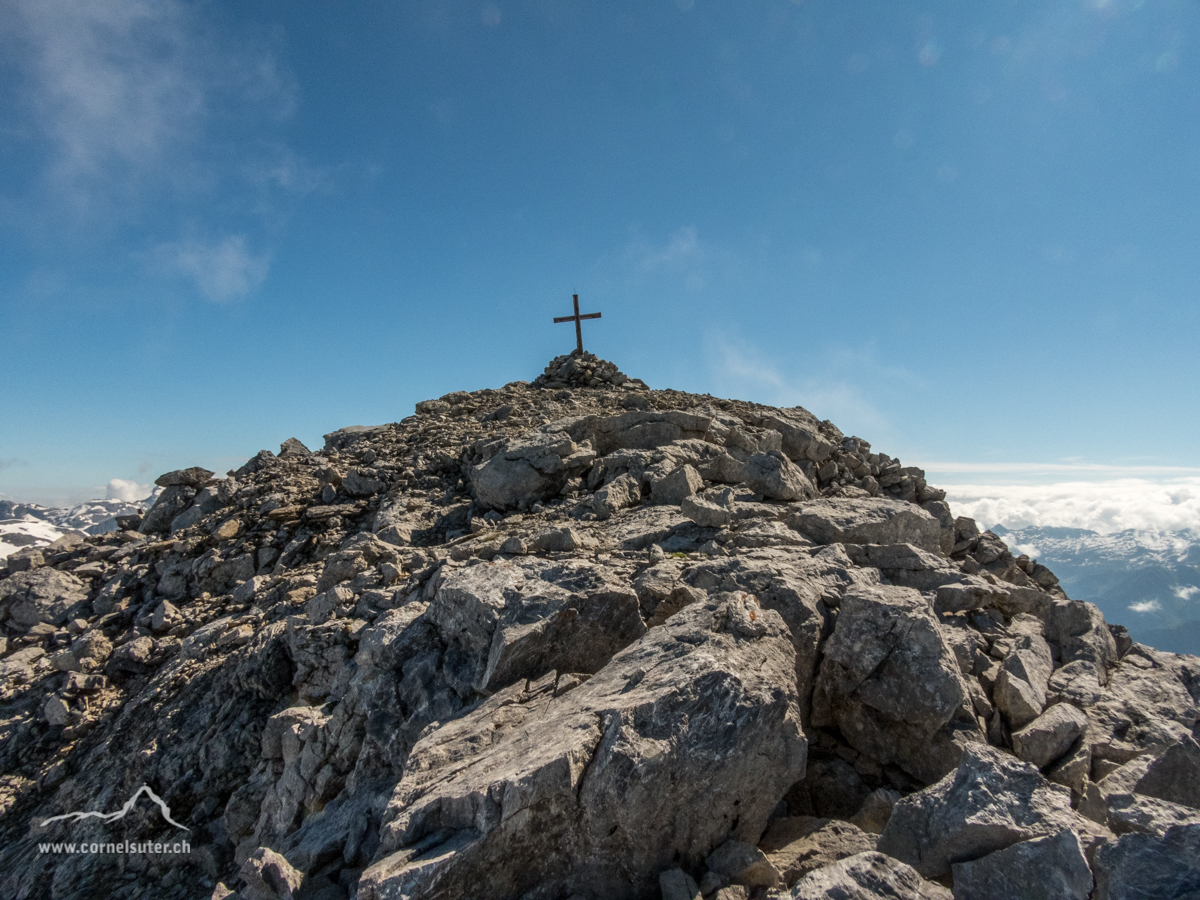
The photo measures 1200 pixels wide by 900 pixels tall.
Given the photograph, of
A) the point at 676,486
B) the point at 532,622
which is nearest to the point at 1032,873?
the point at 532,622

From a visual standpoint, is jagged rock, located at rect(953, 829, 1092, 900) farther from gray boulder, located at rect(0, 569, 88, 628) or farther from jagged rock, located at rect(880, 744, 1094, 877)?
gray boulder, located at rect(0, 569, 88, 628)

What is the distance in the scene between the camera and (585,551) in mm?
12039

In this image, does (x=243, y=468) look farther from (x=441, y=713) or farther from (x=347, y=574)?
(x=441, y=713)

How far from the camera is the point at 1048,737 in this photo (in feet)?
25.7

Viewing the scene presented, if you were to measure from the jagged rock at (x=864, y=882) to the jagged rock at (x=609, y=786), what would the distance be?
1415 millimetres

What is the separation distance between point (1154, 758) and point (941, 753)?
2.46 meters

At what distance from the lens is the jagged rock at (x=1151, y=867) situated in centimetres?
478

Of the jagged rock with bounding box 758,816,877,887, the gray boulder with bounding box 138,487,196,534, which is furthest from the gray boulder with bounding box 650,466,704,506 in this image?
the gray boulder with bounding box 138,487,196,534

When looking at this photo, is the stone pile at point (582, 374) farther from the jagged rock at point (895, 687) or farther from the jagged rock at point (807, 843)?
the jagged rock at point (807, 843)

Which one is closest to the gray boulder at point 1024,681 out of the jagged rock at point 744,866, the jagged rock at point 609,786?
the jagged rock at point 609,786

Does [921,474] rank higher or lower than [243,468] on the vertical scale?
lower

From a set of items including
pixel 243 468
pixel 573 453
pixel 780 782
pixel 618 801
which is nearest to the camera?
pixel 618 801

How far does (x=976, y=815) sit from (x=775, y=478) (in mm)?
9889

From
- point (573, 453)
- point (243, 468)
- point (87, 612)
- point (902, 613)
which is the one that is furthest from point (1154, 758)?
point (243, 468)
